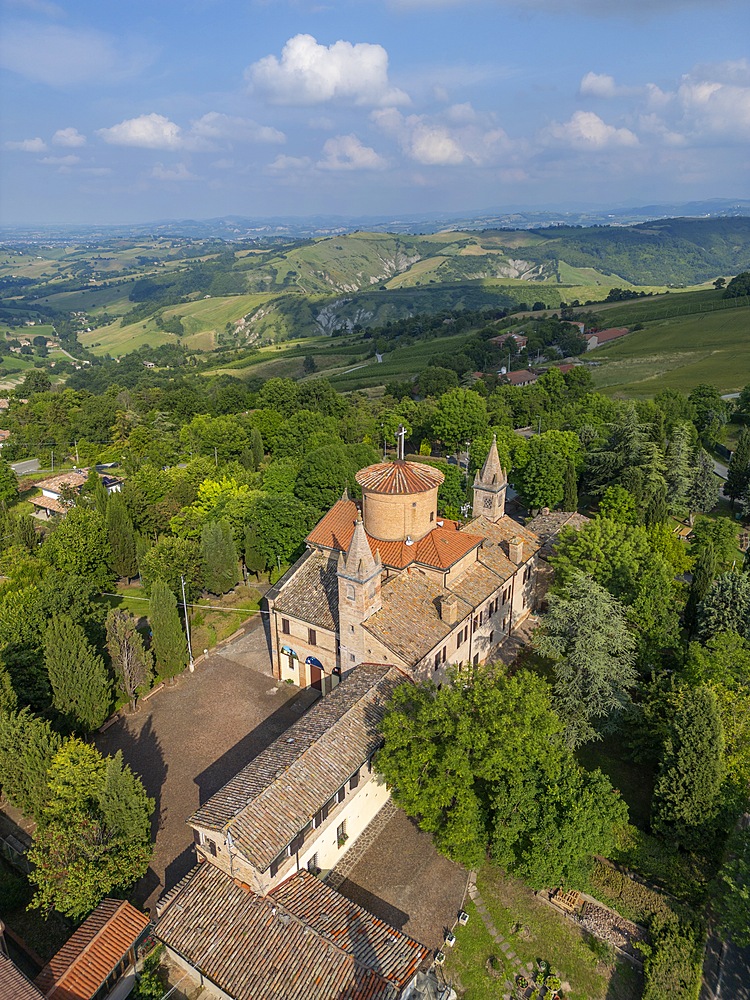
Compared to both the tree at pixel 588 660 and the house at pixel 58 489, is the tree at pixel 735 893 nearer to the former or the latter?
the tree at pixel 588 660

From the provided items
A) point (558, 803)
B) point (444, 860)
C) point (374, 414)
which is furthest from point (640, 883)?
point (374, 414)

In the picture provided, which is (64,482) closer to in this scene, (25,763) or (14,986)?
(25,763)

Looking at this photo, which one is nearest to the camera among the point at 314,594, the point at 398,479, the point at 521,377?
the point at 398,479

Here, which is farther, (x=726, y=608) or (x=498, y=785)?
(x=726, y=608)

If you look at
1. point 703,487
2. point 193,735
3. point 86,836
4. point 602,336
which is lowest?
point 193,735

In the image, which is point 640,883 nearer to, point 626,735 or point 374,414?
point 626,735

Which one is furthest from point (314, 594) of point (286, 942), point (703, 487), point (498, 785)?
point (703, 487)
